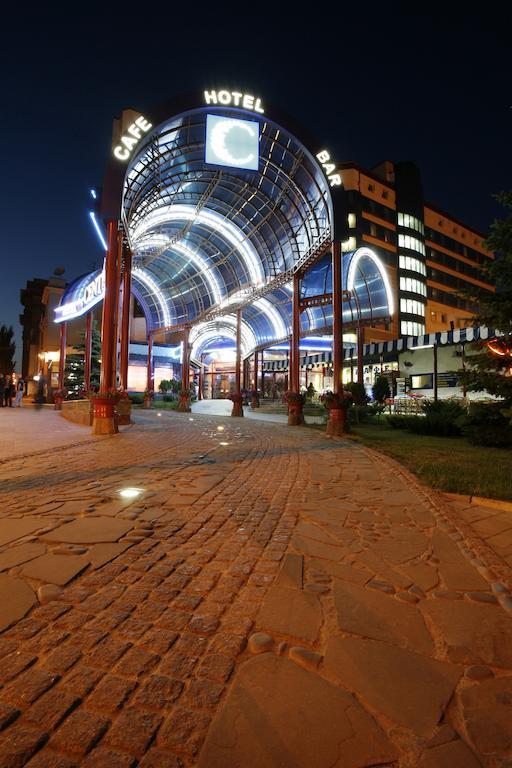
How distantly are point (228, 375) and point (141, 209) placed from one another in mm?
37832

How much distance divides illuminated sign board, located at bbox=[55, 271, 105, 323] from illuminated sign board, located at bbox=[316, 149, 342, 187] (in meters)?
9.56

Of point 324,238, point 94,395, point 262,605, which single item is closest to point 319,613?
point 262,605

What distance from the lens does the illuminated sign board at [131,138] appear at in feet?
38.2

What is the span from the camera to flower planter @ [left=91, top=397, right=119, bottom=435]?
1109cm

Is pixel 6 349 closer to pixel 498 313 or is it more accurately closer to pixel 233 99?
pixel 233 99

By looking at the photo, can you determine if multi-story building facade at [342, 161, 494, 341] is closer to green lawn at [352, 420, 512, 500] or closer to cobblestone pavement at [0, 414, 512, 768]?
green lawn at [352, 420, 512, 500]

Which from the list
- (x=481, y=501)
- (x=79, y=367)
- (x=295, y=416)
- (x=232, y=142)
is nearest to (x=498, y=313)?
(x=481, y=501)

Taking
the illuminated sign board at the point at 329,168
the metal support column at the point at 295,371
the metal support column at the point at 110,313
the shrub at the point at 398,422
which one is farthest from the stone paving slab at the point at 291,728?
the illuminated sign board at the point at 329,168

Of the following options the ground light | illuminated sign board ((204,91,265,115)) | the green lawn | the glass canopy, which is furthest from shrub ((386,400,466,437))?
illuminated sign board ((204,91,265,115))

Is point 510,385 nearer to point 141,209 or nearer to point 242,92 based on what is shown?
point 242,92

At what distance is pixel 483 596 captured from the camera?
2318 millimetres

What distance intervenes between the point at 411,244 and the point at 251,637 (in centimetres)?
5596

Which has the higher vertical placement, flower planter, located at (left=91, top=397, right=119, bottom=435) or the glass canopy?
the glass canopy

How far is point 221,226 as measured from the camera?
80.6ft
